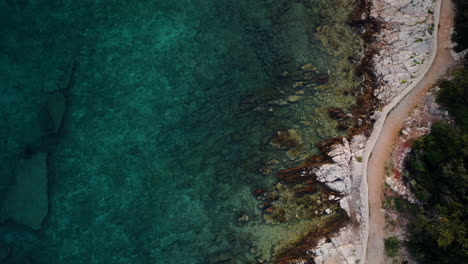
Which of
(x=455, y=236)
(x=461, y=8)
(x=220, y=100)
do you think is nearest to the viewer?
(x=455, y=236)

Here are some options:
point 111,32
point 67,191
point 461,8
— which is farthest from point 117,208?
point 461,8

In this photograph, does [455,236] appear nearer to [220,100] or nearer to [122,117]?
[220,100]

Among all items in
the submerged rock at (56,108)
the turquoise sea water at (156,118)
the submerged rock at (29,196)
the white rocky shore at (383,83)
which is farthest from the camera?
the submerged rock at (56,108)

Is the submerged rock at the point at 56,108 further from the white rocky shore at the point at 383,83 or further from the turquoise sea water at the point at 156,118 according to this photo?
the white rocky shore at the point at 383,83

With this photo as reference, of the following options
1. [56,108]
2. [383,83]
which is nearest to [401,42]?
[383,83]

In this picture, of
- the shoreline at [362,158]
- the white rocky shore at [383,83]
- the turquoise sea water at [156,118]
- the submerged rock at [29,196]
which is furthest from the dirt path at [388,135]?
the submerged rock at [29,196]
